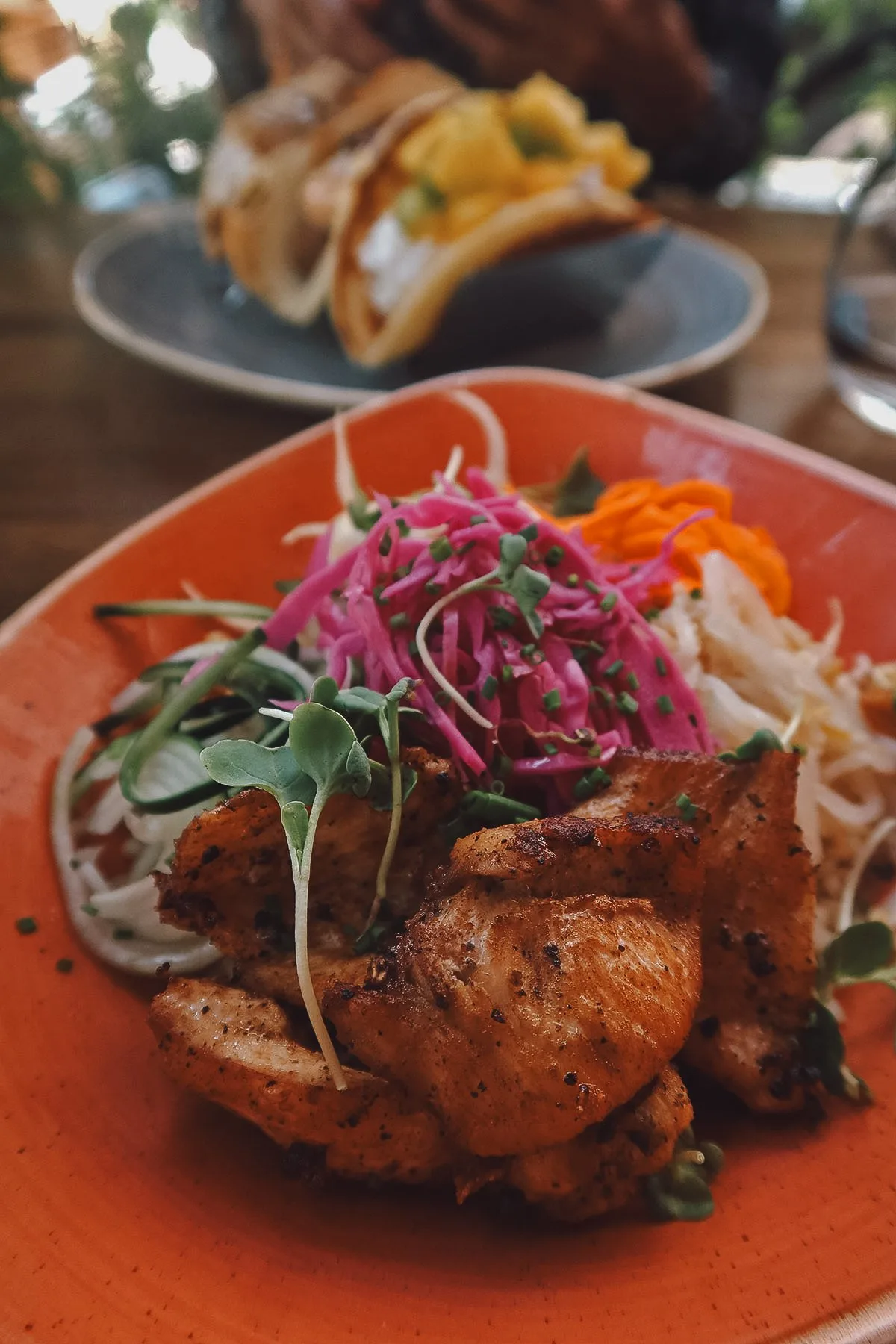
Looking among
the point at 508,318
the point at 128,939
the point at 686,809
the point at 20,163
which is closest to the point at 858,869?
the point at 686,809

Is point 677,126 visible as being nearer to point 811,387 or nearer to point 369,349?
point 811,387

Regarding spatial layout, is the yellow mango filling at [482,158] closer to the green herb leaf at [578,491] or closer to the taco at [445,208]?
the taco at [445,208]

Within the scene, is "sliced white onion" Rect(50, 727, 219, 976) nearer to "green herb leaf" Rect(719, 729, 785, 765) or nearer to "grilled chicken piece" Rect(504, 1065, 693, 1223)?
"grilled chicken piece" Rect(504, 1065, 693, 1223)

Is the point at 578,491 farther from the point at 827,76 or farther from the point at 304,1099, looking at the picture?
the point at 827,76

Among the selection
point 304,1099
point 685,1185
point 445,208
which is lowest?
point 685,1185

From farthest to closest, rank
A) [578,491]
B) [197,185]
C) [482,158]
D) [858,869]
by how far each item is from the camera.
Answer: [197,185]
[482,158]
[578,491]
[858,869]

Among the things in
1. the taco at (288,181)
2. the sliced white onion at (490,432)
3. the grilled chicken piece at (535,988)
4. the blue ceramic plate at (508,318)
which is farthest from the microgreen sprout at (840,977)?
the taco at (288,181)

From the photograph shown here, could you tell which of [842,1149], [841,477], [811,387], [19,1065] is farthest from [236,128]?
[842,1149]
